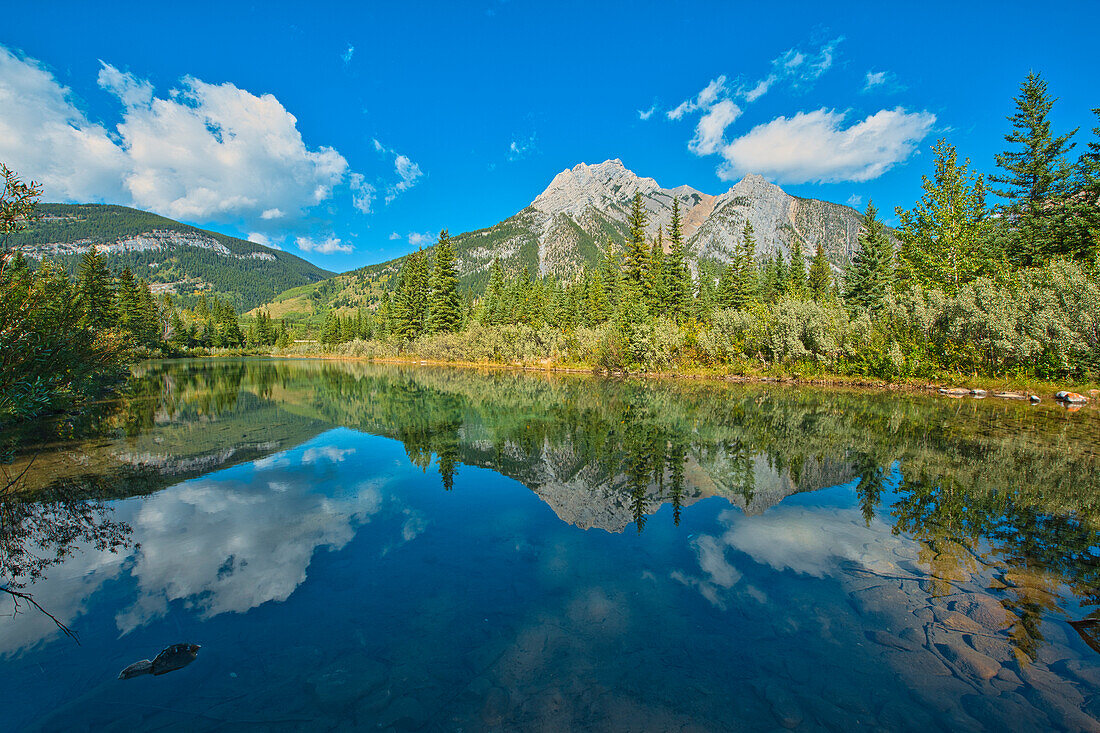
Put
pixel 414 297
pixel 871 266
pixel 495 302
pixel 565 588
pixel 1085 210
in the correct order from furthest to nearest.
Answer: pixel 414 297 < pixel 495 302 < pixel 871 266 < pixel 1085 210 < pixel 565 588

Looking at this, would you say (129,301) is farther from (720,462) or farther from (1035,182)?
(1035,182)

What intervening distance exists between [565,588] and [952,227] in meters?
43.4

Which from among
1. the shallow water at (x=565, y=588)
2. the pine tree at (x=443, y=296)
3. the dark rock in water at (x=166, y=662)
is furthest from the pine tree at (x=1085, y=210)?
the pine tree at (x=443, y=296)

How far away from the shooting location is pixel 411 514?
938 cm

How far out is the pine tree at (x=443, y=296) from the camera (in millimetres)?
71875

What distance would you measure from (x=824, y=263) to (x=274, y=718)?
8807cm

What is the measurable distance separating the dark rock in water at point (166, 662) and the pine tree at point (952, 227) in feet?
142

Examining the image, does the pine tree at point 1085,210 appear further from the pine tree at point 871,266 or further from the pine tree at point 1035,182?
the pine tree at point 871,266

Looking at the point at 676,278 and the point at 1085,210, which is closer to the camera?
the point at 1085,210

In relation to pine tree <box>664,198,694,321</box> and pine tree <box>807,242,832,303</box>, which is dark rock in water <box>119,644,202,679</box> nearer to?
pine tree <box>664,198,694,321</box>

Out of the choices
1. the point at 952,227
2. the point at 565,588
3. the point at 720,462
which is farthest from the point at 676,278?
the point at 565,588

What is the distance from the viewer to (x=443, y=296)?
72.4 meters

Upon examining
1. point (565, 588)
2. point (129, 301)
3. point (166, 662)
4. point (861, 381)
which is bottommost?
point (565, 588)

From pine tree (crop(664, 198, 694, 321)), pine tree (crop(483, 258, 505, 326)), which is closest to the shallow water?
pine tree (crop(664, 198, 694, 321))
